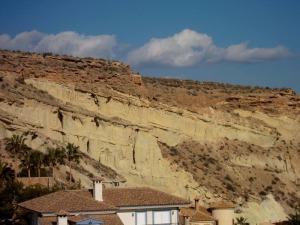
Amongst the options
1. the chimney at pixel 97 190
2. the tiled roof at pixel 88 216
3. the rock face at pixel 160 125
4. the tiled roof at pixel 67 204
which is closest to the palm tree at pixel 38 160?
the rock face at pixel 160 125

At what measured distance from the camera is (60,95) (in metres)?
75.4

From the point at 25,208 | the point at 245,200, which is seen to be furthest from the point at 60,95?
the point at 25,208

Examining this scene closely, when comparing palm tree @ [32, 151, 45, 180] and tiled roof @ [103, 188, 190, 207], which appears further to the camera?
palm tree @ [32, 151, 45, 180]

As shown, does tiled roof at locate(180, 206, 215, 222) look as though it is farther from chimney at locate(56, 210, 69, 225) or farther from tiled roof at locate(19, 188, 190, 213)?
chimney at locate(56, 210, 69, 225)

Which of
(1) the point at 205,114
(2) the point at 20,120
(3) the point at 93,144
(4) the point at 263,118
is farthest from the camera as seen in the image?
(4) the point at 263,118

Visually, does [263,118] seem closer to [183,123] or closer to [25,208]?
[183,123]

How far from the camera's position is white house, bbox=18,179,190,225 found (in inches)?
1474

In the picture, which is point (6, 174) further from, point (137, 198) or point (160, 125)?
point (160, 125)

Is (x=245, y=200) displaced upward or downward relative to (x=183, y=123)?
downward

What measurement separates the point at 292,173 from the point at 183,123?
1949 centimetres

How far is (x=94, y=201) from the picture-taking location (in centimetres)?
3941

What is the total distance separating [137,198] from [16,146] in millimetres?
22429

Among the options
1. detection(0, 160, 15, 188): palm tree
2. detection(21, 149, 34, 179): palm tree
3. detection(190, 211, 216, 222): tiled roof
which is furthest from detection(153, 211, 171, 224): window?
detection(21, 149, 34, 179): palm tree

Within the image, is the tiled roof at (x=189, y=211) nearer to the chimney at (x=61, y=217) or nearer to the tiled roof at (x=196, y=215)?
the tiled roof at (x=196, y=215)
